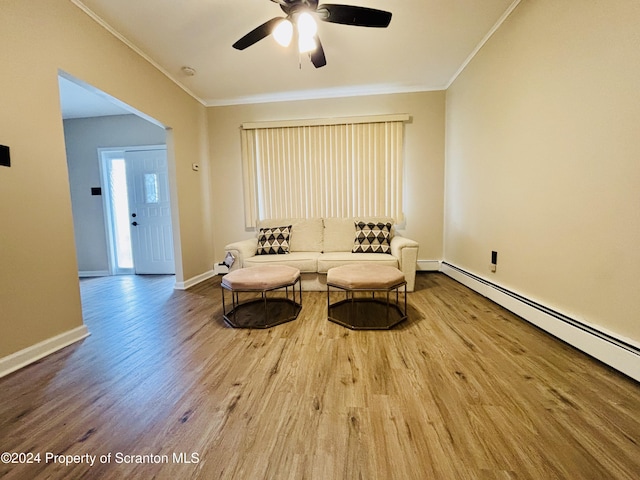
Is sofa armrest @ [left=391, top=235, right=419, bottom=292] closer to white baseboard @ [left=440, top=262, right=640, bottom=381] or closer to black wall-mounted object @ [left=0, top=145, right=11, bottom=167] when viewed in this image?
white baseboard @ [left=440, top=262, right=640, bottom=381]

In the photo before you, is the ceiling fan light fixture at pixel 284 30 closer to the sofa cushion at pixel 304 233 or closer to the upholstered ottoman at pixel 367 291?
the upholstered ottoman at pixel 367 291

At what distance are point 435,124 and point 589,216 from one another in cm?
259

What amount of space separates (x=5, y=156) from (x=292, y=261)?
7.39 ft

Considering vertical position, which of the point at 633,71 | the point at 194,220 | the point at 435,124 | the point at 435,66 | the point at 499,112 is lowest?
the point at 194,220

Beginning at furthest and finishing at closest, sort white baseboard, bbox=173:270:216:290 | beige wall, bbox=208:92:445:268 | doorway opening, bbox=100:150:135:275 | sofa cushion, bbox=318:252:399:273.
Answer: doorway opening, bbox=100:150:135:275, beige wall, bbox=208:92:445:268, white baseboard, bbox=173:270:216:290, sofa cushion, bbox=318:252:399:273

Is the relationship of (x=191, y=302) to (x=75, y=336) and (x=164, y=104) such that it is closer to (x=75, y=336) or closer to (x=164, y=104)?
(x=75, y=336)

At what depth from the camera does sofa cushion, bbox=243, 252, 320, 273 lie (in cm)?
288

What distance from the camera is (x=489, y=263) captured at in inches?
101

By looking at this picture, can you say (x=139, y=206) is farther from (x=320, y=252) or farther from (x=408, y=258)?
(x=408, y=258)

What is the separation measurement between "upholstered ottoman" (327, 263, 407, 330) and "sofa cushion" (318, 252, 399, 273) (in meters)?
0.45

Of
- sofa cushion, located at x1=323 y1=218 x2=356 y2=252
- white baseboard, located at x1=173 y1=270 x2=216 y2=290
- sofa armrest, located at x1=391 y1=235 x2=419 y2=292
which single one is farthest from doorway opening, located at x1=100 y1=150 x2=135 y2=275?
sofa armrest, located at x1=391 y1=235 x2=419 y2=292

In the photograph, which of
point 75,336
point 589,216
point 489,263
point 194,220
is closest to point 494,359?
point 589,216

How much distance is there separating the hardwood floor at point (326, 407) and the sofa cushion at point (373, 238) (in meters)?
1.28

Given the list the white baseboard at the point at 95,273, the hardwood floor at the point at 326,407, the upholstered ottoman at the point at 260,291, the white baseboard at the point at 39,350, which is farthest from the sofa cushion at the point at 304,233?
the white baseboard at the point at 95,273
